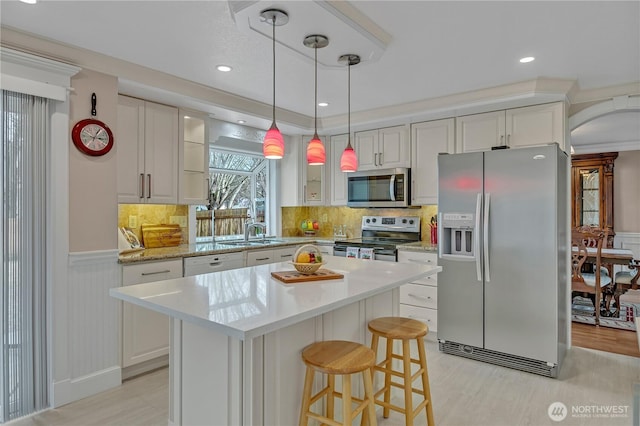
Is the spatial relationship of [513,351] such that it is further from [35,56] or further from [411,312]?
[35,56]

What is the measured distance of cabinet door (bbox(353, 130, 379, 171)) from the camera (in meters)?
4.61

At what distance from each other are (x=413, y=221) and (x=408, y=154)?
32.1 inches

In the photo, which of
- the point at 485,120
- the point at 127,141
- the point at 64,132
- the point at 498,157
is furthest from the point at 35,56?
the point at 485,120

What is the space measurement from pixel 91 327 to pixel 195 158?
1.82m

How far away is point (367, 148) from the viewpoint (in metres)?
4.67

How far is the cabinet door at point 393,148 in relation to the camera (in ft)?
14.4

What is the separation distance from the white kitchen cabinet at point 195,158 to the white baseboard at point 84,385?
5.25 ft

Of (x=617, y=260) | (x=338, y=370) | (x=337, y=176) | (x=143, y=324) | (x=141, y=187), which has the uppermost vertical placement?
(x=337, y=176)

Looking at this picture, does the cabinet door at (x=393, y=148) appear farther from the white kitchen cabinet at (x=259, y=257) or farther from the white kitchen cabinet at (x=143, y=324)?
the white kitchen cabinet at (x=143, y=324)

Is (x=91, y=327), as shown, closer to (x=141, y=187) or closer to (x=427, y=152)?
(x=141, y=187)

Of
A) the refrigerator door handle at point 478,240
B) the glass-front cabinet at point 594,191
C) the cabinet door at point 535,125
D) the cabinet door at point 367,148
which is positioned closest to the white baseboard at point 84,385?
the refrigerator door handle at point 478,240

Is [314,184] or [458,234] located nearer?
[458,234]

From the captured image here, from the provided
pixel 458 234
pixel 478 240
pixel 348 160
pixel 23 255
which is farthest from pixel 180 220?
pixel 478 240

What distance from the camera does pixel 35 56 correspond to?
2.38 metres
